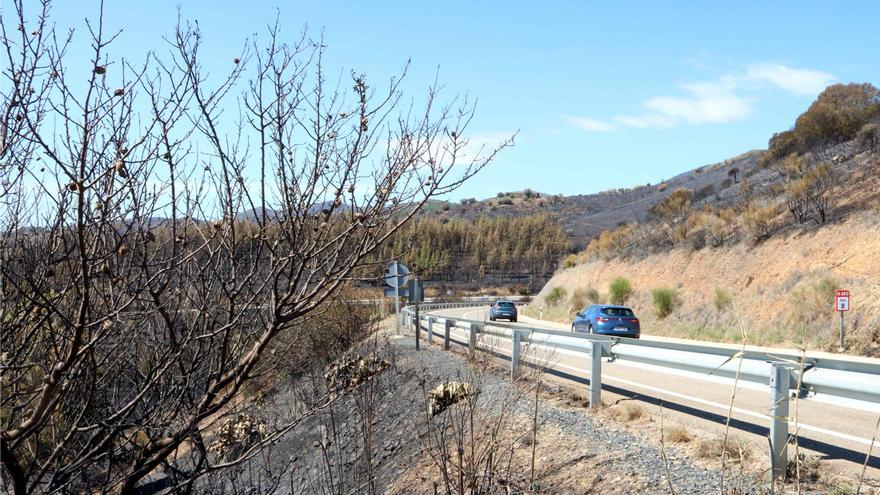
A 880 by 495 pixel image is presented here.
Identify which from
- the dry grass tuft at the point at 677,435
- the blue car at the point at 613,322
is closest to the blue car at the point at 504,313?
the blue car at the point at 613,322

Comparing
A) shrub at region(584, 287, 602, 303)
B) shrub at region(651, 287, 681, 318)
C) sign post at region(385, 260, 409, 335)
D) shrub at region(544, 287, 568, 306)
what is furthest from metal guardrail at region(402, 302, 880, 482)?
shrub at region(544, 287, 568, 306)

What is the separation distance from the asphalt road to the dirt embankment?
7.77 m

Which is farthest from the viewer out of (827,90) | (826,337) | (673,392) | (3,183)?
(827,90)

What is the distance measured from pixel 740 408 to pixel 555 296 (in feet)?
122

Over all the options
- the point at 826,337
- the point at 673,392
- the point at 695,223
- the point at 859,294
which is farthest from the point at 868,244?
the point at 673,392

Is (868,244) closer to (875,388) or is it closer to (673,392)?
(673,392)

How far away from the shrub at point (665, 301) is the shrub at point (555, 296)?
48.1ft

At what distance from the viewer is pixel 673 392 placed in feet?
35.1

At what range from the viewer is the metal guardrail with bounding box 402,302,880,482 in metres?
5.20

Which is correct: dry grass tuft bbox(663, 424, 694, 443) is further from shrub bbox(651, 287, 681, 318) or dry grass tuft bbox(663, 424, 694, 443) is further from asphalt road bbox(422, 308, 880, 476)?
shrub bbox(651, 287, 681, 318)

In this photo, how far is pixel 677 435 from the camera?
22.8 ft

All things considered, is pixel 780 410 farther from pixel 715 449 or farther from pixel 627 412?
pixel 627 412

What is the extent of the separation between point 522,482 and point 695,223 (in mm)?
31714

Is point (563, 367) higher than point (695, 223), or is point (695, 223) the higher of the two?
point (695, 223)
